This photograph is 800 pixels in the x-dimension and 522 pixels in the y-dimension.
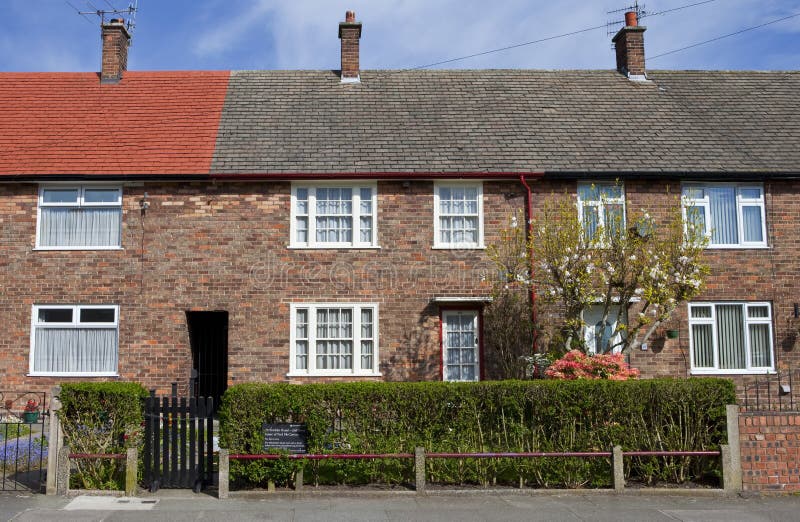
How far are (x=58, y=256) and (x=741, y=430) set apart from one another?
43.6 ft

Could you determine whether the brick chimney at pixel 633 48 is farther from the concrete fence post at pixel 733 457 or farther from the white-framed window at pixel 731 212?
the concrete fence post at pixel 733 457

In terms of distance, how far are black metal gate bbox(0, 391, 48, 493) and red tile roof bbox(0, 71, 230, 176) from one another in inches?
190

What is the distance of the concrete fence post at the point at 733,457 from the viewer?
9094 millimetres

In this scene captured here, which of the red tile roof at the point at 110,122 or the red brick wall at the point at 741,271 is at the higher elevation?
the red tile roof at the point at 110,122

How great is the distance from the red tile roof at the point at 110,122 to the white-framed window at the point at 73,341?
3.05 metres

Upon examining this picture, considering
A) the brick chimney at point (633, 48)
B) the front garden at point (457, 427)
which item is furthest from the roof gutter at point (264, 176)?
the front garden at point (457, 427)

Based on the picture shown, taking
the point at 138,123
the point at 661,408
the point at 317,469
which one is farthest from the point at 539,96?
the point at 317,469

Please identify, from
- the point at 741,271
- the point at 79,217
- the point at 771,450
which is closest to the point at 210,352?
the point at 79,217

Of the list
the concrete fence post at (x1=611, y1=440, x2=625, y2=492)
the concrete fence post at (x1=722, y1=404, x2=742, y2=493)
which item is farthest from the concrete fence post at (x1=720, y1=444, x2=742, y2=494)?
the concrete fence post at (x1=611, y1=440, x2=625, y2=492)

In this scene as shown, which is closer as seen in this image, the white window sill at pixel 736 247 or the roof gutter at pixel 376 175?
the roof gutter at pixel 376 175

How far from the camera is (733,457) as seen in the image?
9.15 meters

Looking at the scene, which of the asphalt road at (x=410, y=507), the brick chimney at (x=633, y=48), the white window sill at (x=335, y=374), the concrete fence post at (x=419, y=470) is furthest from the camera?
the brick chimney at (x=633, y=48)

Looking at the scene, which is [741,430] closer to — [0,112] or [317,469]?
[317,469]

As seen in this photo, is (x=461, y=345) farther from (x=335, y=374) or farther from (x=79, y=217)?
(x=79, y=217)
